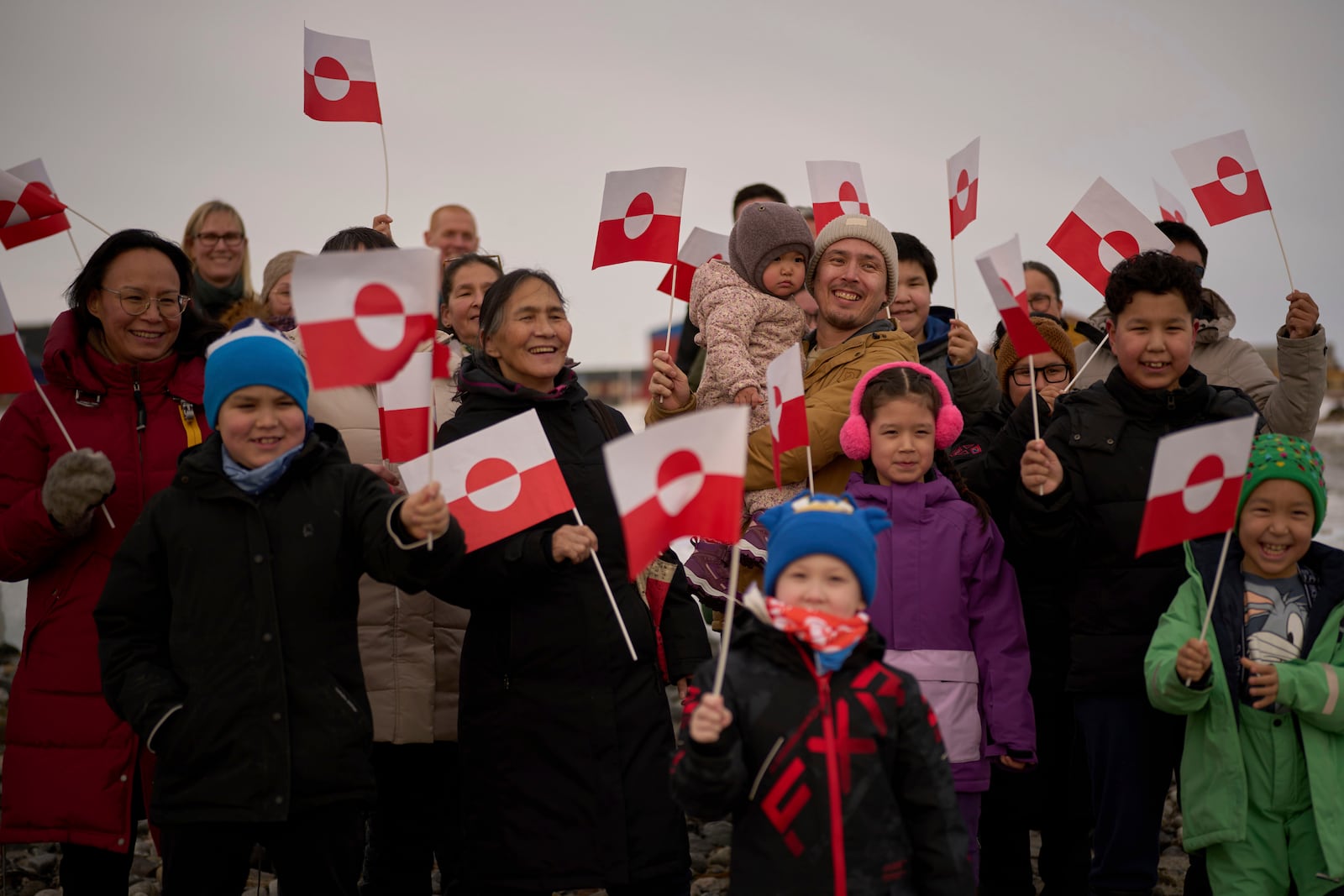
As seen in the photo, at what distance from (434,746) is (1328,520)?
44.4ft

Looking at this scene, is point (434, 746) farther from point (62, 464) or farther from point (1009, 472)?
point (1009, 472)

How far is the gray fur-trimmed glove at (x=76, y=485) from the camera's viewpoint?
382 cm

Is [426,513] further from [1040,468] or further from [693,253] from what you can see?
[693,253]

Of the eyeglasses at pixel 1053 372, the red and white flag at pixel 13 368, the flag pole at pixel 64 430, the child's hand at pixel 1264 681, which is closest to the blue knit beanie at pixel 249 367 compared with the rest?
the flag pole at pixel 64 430

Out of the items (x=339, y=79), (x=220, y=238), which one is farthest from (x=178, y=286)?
(x=220, y=238)

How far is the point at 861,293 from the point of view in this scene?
477 cm

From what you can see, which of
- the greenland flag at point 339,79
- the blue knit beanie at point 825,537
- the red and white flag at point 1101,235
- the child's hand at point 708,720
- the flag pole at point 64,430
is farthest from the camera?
the greenland flag at point 339,79

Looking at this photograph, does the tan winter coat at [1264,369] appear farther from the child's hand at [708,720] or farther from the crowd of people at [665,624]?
the child's hand at [708,720]

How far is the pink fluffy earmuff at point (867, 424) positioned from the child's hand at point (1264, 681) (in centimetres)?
117

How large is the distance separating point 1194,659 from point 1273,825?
2.11ft

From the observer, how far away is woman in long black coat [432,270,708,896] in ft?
12.5

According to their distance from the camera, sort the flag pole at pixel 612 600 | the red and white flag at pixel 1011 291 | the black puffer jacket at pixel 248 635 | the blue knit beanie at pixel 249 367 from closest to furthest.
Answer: the black puffer jacket at pixel 248 635 → the blue knit beanie at pixel 249 367 → the flag pole at pixel 612 600 → the red and white flag at pixel 1011 291

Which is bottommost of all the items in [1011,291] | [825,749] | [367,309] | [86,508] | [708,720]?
[825,749]

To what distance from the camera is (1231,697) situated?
3936 mm
